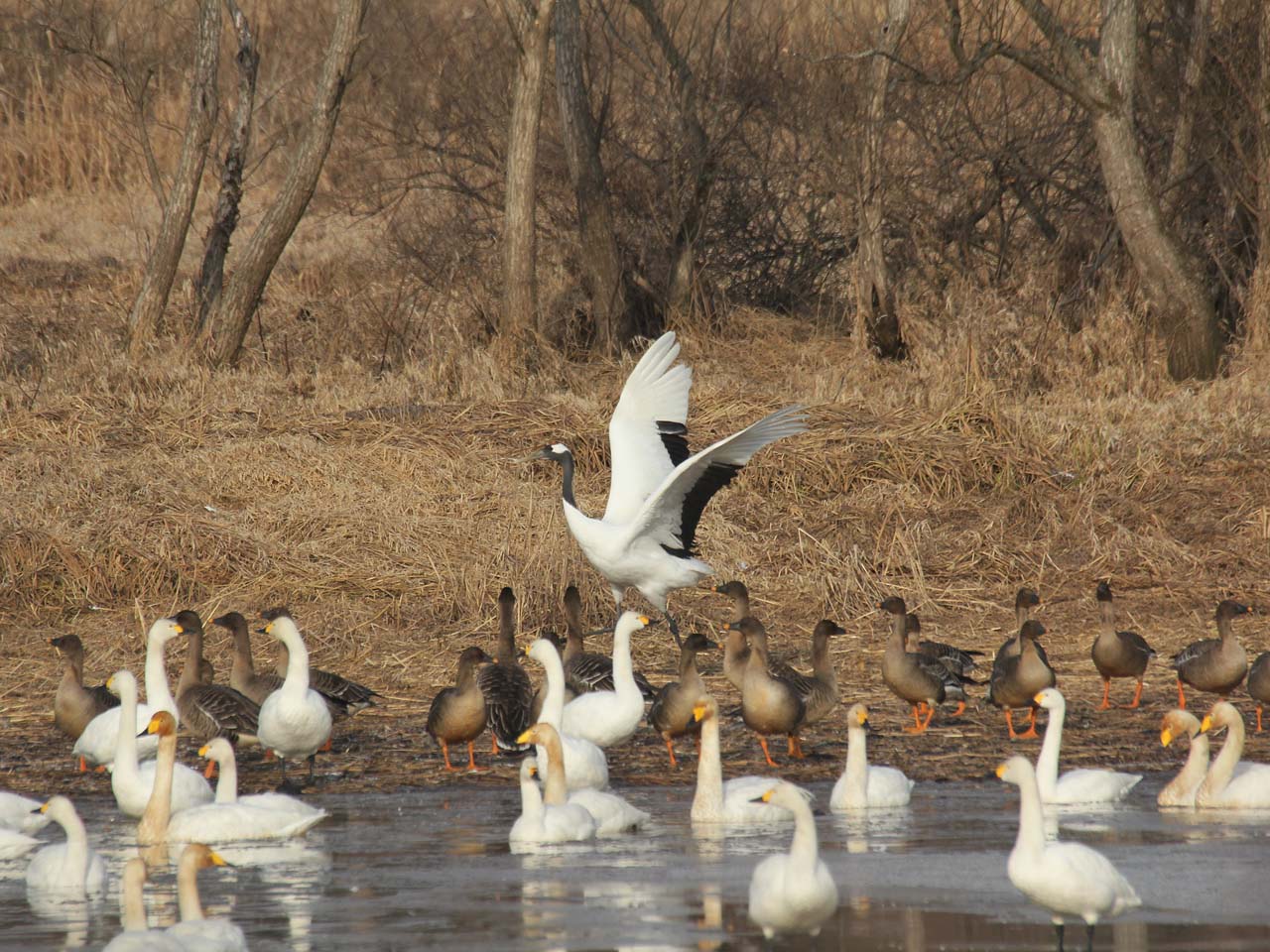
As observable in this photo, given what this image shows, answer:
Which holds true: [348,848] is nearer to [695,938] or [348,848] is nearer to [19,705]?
[695,938]

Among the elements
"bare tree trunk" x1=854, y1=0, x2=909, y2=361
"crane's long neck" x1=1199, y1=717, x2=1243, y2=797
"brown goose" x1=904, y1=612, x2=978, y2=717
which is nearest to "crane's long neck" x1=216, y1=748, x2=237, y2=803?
"brown goose" x1=904, y1=612, x2=978, y2=717

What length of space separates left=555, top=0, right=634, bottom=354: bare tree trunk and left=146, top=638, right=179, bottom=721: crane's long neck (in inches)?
410

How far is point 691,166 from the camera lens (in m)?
20.1

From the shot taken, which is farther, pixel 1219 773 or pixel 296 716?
pixel 296 716

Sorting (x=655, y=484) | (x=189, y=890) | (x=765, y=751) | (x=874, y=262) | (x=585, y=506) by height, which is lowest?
(x=765, y=751)

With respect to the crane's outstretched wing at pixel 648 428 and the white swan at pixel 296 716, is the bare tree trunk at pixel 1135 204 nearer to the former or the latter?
the crane's outstretched wing at pixel 648 428

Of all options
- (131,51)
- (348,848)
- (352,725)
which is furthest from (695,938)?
(131,51)

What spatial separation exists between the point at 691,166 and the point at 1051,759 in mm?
12661

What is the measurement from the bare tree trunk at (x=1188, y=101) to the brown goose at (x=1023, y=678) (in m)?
9.70

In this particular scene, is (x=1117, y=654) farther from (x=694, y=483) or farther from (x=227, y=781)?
(x=227, y=781)

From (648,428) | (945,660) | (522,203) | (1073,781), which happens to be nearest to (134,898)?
(1073,781)

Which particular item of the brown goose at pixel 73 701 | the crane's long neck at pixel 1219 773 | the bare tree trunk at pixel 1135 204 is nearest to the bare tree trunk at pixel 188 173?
the bare tree trunk at pixel 1135 204

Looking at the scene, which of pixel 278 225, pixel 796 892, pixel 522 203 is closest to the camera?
pixel 796 892

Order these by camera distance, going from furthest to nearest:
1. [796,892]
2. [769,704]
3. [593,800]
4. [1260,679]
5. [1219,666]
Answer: [1219,666] < [1260,679] < [769,704] < [593,800] < [796,892]
